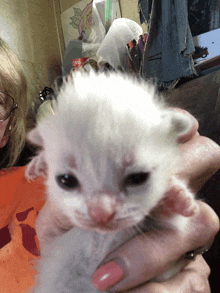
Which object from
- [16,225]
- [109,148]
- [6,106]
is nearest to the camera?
[109,148]

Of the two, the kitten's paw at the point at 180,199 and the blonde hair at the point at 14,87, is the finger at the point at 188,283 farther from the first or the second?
the blonde hair at the point at 14,87

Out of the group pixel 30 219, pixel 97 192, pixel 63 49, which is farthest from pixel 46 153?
pixel 30 219

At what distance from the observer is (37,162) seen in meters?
0.18

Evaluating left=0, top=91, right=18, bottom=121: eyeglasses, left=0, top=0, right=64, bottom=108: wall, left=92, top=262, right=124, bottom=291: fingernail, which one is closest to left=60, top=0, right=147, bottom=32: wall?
left=0, top=0, right=64, bottom=108: wall

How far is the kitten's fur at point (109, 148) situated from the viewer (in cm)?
13

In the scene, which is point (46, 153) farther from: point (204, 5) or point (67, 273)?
point (204, 5)

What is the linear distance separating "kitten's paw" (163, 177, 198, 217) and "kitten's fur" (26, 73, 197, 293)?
0.04 feet

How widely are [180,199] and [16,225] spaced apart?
0.40 metres

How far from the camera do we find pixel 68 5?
27cm

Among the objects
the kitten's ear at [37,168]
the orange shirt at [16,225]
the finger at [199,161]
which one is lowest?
the orange shirt at [16,225]

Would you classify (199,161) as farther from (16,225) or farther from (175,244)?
(16,225)

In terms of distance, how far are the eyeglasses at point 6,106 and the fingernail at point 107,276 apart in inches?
7.8

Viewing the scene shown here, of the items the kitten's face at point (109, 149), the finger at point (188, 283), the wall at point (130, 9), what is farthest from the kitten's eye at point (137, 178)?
the wall at point (130, 9)

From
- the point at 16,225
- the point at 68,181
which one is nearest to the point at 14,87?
the point at 68,181
